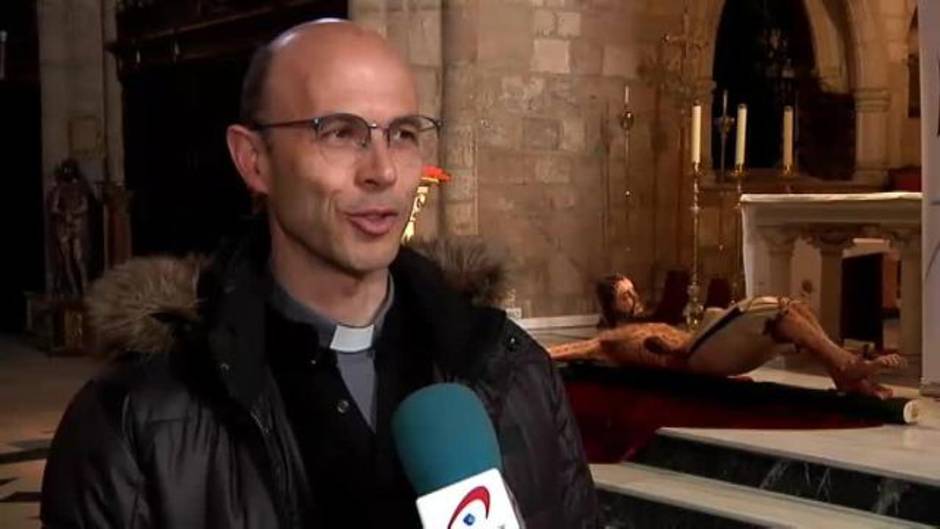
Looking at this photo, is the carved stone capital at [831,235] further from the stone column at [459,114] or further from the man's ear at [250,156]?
the man's ear at [250,156]

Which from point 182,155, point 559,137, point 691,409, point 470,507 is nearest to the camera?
point 470,507

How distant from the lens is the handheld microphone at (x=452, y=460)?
41.3 inches

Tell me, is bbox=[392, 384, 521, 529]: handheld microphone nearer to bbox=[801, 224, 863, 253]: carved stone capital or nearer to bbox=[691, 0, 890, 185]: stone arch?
bbox=[801, 224, 863, 253]: carved stone capital

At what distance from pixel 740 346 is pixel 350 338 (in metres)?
3.72

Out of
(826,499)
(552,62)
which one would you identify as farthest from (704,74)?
(826,499)

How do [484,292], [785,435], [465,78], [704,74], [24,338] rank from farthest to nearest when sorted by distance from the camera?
1. [24,338]
2. [704,74]
3. [465,78]
4. [785,435]
5. [484,292]

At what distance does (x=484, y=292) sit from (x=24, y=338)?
36.4 feet

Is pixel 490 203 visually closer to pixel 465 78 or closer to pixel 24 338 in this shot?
pixel 465 78

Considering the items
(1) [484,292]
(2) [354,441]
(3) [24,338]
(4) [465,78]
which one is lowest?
(3) [24,338]

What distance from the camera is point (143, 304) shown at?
1.35 meters

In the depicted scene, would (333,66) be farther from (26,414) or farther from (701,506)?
(26,414)

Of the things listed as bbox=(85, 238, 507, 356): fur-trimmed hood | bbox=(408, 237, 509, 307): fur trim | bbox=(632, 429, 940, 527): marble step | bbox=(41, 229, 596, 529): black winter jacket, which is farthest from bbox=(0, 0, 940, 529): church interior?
bbox=(85, 238, 507, 356): fur-trimmed hood

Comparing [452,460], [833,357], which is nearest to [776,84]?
[833,357]

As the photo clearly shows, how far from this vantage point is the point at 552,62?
875 cm
